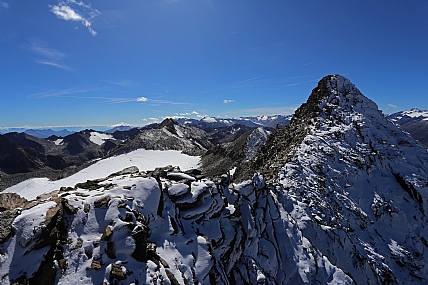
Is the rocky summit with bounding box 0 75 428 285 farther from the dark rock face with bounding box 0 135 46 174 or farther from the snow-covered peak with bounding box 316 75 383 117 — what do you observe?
the dark rock face with bounding box 0 135 46 174

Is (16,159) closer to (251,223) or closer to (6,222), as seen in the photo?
(6,222)

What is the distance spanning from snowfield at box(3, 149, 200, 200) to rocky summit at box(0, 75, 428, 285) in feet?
129

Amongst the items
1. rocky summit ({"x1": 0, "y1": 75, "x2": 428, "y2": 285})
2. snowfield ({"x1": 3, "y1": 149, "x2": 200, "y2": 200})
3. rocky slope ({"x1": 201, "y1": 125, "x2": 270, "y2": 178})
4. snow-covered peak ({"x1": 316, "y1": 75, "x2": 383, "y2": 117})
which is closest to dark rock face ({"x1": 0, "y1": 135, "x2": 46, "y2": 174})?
snowfield ({"x1": 3, "y1": 149, "x2": 200, "y2": 200})

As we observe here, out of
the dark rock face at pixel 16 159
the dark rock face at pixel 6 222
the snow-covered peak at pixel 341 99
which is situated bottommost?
the dark rock face at pixel 16 159

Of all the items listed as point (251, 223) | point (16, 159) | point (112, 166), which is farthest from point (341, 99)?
point (16, 159)

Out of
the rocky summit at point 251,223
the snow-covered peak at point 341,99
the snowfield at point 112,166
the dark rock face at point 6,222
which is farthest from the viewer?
the snowfield at point 112,166

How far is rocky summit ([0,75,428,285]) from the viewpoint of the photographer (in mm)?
10453

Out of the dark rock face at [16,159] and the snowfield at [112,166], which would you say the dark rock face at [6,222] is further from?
the dark rock face at [16,159]

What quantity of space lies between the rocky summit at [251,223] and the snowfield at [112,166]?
39229 mm

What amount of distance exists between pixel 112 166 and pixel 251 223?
55.2 meters

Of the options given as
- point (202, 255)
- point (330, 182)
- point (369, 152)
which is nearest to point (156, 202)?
point (202, 255)

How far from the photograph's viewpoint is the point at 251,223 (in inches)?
637

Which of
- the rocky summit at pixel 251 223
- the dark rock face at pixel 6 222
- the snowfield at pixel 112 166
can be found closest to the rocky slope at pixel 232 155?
the snowfield at pixel 112 166

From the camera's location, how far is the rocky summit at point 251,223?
412 inches
